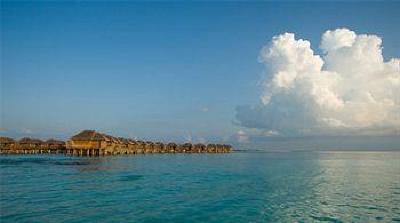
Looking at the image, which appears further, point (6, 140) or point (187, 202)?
point (6, 140)

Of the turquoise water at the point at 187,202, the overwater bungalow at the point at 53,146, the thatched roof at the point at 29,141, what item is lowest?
the turquoise water at the point at 187,202

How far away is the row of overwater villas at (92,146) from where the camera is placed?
71.6 meters

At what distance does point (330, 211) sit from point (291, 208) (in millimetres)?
1839

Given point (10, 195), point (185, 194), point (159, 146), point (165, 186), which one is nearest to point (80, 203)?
point (10, 195)

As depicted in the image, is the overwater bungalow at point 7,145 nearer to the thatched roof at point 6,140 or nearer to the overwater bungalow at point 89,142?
the thatched roof at point 6,140

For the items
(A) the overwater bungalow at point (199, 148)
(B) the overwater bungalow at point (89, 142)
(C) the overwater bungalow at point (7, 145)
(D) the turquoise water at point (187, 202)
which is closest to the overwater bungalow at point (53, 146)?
(C) the overwater bungalow at point (7, 145)

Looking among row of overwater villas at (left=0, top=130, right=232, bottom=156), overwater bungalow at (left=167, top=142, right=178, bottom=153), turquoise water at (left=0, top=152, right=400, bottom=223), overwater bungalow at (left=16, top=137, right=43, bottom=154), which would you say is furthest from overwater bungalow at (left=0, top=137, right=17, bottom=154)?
turquoise water at (left=0, top=152, right=400, bottom=223)

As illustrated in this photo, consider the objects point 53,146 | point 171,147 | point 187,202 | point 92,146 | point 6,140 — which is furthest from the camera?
point 171,147

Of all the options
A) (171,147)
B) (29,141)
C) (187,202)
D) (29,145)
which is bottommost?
(187,202)

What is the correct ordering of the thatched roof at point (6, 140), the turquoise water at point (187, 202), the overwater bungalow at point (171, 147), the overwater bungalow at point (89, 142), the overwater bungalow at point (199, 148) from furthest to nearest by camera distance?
the overwater bungalow at point (199, 148)
the overwater bungalow at point (171, 147)
the thatched roof at point (6, 140)
the overwater bungalow at point (89, 142)
the turquoise water at point (187, 202)

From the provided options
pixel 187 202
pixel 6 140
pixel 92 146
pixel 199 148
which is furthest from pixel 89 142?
pixel 199 148

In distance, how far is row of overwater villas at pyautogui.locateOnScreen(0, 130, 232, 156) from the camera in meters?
71.6

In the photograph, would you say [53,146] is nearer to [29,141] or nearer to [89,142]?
[29,141]

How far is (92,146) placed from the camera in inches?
2830
